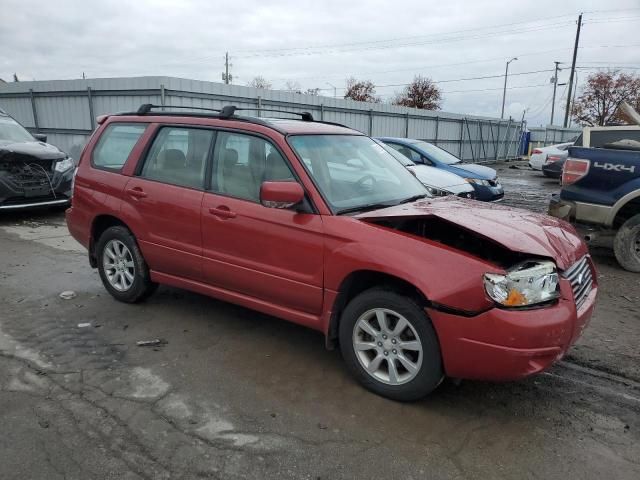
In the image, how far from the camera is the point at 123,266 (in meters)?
4.76

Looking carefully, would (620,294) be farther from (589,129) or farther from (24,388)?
(24,388)

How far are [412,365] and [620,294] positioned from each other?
12.3 ft

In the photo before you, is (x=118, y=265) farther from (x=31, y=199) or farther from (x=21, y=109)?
(x=21, y=109)

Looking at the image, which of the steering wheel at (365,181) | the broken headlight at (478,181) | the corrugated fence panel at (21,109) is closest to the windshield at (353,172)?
the steering wheel at (365,181)

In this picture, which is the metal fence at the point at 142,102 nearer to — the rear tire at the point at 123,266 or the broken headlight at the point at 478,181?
the broken headlight at the point at 478,181

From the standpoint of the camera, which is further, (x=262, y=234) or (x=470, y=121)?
(x=470, y=121)

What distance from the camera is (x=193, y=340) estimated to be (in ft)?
13.4

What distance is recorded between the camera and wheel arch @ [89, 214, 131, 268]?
190 inches

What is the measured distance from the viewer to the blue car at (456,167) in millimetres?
10125

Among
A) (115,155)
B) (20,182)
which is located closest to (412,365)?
(115,155)

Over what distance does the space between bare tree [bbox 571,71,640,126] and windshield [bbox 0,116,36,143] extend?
4399 centimetres

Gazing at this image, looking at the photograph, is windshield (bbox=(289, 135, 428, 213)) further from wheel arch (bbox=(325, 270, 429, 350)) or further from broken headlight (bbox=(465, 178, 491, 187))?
broken headlight (bbox=(465, 178, 491, 187))

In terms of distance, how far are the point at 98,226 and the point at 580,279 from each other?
13.9 feet

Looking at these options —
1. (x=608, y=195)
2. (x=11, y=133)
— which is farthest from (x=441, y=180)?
(x=11, y=133)
